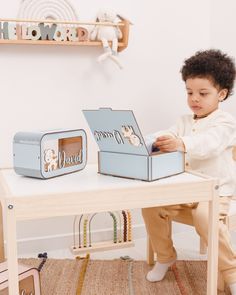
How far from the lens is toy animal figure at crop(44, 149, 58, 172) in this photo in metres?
1.29

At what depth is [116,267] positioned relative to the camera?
1.90m

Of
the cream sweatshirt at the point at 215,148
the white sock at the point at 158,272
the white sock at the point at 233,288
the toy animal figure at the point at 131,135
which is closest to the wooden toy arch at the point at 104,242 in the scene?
the white sock at the point at 158,272

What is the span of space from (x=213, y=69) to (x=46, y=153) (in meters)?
0.79

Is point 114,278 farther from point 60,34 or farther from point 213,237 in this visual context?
point 60,34

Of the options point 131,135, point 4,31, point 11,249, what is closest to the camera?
point 11,249

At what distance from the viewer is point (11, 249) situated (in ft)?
3.57

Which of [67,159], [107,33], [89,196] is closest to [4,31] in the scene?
[107,33]

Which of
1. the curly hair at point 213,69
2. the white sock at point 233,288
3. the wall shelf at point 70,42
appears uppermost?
the wall shelf at point 70,42

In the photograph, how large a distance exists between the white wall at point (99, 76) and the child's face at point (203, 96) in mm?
511

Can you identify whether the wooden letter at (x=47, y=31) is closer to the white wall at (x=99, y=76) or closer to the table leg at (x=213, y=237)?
the white wall at (x=99, y=76)

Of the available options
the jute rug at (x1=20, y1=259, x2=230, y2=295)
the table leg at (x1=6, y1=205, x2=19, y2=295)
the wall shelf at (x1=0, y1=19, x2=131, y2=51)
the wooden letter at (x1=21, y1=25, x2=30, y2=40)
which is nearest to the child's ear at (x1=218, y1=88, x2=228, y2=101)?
the wall shelf at (x1=0, y1=19, x2=131, y2=51)

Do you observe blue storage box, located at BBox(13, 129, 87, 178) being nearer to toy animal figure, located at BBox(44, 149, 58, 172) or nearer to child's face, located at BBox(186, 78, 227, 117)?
toy animal figure, located at BBox(44, 149, 58, 172)

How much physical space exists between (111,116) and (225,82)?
0.67m

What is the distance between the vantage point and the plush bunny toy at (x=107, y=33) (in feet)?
6.42
